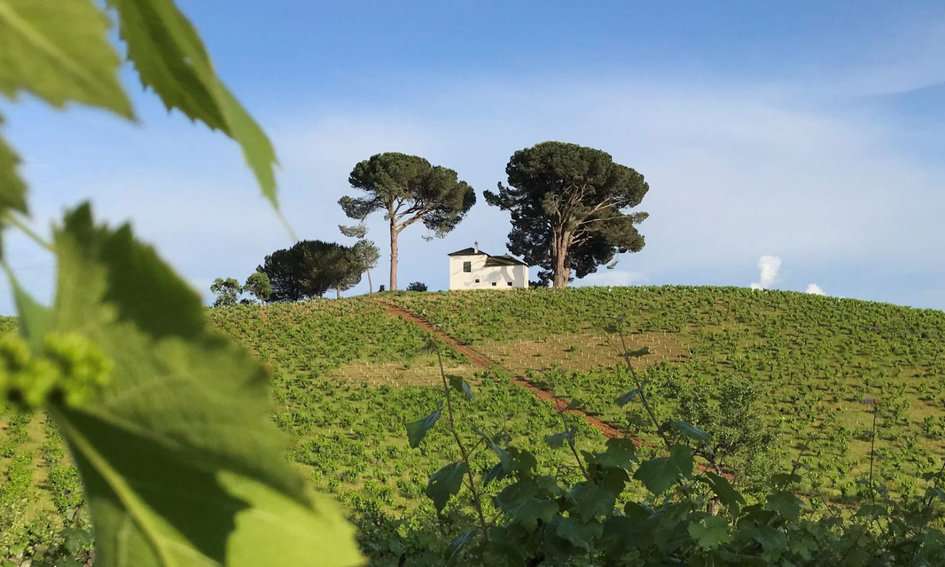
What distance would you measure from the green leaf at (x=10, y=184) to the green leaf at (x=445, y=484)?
139cm

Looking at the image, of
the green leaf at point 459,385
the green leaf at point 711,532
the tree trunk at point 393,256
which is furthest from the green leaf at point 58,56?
the tree trunk at point 393,256

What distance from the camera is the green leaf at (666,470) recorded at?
4.95ft

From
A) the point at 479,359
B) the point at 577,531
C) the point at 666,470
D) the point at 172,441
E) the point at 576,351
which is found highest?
the point at 576,351

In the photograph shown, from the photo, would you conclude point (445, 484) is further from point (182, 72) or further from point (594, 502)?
point (182, 72)

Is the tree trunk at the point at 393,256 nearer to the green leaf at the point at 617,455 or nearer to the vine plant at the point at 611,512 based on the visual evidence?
the vine plant at the point at 611,512

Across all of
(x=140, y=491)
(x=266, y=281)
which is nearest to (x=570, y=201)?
(x=266, y=281)

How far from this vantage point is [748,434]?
1112 cm

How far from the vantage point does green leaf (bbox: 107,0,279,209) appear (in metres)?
0.25

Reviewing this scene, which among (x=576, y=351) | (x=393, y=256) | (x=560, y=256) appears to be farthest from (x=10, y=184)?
(x=560, y=256)

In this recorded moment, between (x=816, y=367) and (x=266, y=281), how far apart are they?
20907 mm

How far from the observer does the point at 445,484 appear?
156cm

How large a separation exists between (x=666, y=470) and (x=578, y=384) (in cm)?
1493

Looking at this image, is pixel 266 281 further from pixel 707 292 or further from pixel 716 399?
pixel 716 399

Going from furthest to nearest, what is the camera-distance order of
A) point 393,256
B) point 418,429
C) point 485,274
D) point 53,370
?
point 485,274, point 393,256, point 418,429, point 53,370
